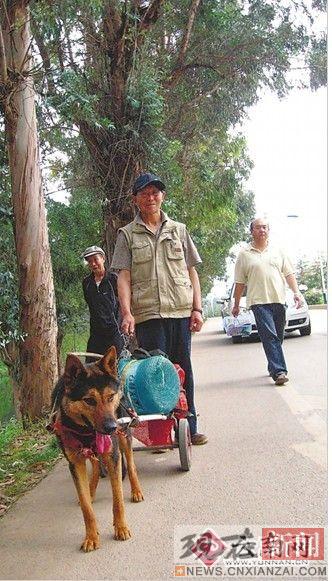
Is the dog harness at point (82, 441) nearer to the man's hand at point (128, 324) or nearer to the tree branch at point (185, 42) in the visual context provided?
the man's hand at point (128, 324)

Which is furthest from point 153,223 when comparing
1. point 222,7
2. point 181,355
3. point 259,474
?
point 222,7

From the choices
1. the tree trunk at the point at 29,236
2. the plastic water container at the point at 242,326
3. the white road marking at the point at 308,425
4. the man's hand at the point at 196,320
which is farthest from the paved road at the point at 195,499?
the plastic water container at the point at 242,326

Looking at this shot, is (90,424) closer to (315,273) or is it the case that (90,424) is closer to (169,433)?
(169,433)

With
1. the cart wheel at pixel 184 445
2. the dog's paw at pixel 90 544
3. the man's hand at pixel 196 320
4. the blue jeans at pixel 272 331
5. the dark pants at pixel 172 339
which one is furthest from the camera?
the blue jeans at pixel 272 331

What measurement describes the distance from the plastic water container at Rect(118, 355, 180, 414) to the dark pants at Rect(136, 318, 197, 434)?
0.59 m

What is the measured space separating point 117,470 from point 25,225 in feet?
12.6

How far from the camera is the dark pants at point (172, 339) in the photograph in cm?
430

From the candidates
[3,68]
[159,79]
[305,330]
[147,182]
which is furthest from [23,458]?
[305,330]

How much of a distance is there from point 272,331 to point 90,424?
13.5 ft

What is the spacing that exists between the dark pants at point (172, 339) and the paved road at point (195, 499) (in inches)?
23.1

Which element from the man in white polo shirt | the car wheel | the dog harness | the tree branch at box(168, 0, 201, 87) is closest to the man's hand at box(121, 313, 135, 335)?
the dog harness

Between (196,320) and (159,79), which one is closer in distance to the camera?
(196,320)

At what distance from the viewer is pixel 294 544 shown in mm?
2029

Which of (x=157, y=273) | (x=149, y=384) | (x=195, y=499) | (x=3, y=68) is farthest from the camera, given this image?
(x=3, y=68)
